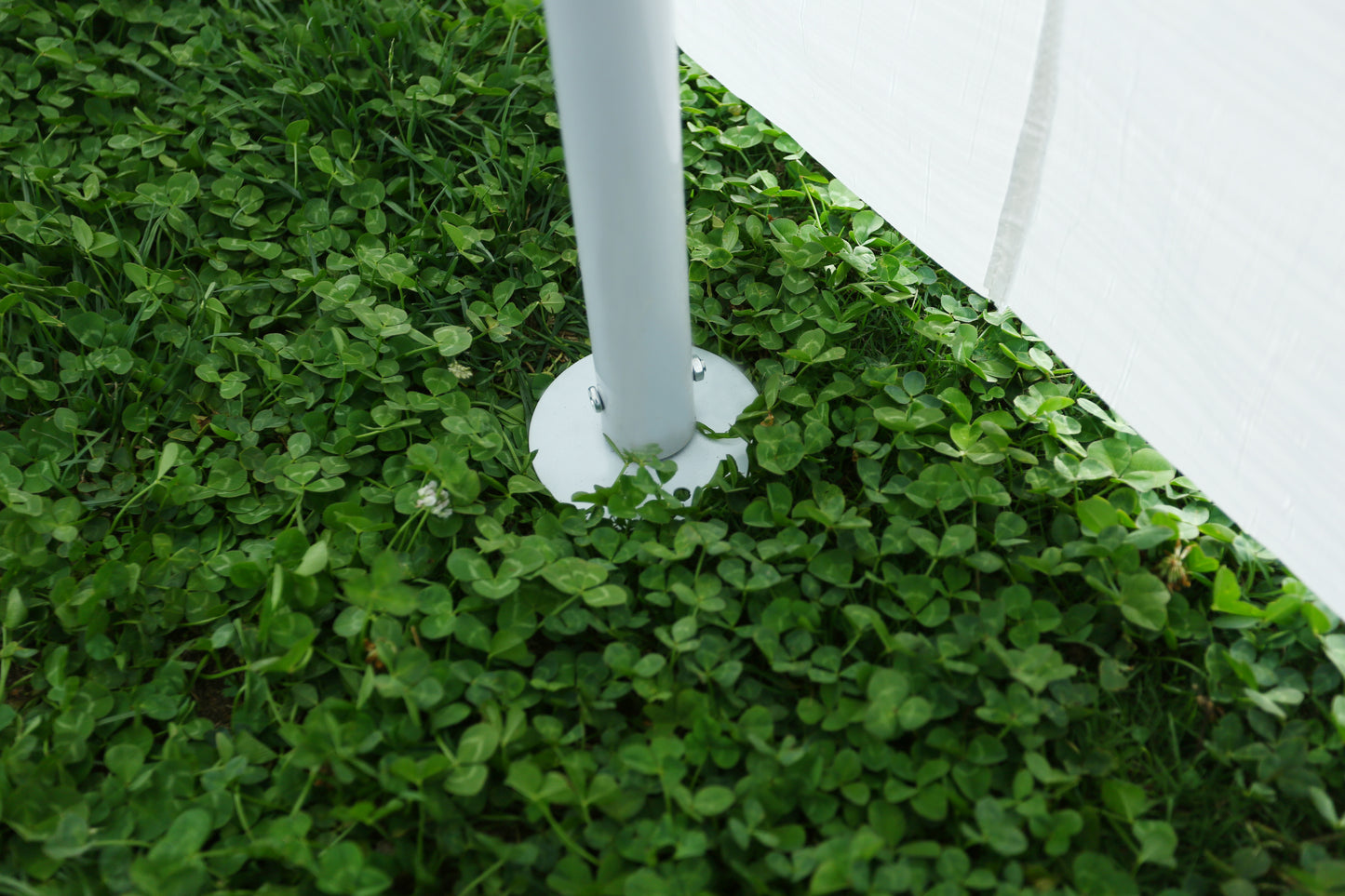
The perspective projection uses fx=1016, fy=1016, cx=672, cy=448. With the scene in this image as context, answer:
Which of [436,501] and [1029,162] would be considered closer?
[1029,162]

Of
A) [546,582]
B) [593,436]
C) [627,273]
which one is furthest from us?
[593,436]

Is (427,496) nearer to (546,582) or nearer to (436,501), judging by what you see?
(436,501)

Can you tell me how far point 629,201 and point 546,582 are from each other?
559 millimetres

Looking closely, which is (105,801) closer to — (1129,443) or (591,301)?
(591,301)

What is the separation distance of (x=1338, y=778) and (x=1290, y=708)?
0.33 ft

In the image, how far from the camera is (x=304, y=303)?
1.90 meters

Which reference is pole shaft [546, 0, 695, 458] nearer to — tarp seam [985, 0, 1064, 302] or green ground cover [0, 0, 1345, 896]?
green ground cover [0, 0, 1345, 896]

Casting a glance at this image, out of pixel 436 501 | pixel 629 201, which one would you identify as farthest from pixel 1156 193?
pixel 436 501

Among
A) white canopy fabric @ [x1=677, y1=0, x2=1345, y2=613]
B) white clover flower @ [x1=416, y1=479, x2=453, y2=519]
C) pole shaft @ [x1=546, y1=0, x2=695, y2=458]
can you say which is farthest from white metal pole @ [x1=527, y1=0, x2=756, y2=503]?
white canopy fabric @ [x1=677, y1=0, x2=1345, y2=613]

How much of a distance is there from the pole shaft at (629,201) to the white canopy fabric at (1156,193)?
45cm

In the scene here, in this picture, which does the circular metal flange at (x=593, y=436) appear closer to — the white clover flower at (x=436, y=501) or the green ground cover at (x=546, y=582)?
the green ground cover at (x=546, y=582)

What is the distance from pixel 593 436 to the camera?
1.66 metres

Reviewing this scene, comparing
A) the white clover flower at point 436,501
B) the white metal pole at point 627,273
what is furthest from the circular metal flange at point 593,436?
the white clover flower at point 436,501

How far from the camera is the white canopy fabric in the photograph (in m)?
1.09
